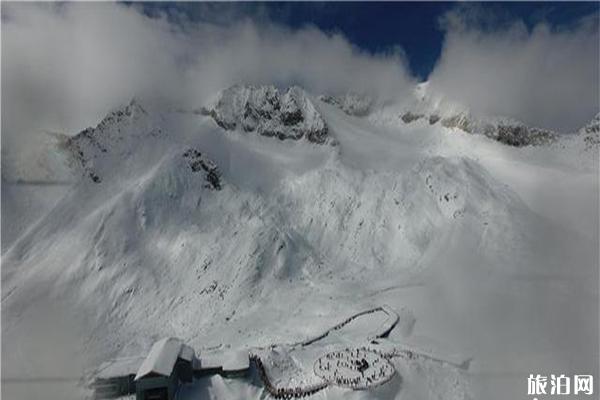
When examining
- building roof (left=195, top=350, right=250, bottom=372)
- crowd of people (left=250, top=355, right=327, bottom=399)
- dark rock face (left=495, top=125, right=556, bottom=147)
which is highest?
dark rock face (left=495, top=125, right=556, bottom=147)

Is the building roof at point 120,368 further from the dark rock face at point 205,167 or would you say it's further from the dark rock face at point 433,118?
the dark rock face at point 433,118

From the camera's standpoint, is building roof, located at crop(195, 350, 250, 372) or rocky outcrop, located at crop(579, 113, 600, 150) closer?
building roof, located at crop(195, 350, 250, 372)

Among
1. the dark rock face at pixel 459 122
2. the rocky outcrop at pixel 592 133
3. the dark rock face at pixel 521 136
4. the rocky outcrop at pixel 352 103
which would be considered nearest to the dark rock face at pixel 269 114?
the rocky outcrop at pixel 352 103

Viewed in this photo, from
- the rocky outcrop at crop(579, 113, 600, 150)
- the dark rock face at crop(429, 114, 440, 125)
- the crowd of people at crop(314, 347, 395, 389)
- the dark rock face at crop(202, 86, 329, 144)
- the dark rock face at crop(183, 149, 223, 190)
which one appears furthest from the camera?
the dark rock face at crop(429, 114, 440, 125)

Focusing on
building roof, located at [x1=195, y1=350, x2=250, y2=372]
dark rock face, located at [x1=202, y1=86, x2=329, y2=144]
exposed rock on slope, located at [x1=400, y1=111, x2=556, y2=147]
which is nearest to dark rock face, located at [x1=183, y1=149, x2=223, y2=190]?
dark rock face, located at [x1=202, y1=86, x2=329, y2=144]

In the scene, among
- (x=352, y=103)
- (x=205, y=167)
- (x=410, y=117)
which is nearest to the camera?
(x=205, y=167)

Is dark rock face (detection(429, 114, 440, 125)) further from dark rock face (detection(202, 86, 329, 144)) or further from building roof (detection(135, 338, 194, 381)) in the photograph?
building roof (detection(135, 338, 194, 381))

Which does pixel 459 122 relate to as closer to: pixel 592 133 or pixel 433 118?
pixel 433 118

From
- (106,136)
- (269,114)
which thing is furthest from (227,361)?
(269,114)
